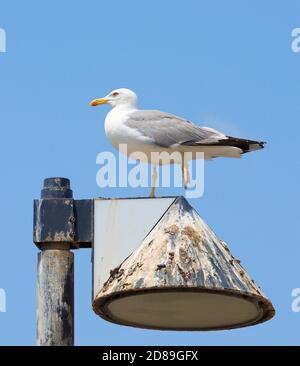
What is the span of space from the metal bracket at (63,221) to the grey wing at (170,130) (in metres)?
2.13

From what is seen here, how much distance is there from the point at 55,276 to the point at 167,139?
251 centimetres

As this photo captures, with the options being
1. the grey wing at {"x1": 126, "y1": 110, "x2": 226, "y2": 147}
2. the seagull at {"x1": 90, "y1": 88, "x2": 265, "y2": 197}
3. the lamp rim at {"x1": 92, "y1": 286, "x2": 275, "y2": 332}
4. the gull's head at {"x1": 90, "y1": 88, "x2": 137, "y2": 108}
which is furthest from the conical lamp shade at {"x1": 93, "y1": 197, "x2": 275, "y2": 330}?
the gull's head at {"x1": 90, "y1": 88, "x2": 137, "y2": 108}

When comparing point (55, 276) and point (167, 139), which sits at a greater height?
point (167, 139)

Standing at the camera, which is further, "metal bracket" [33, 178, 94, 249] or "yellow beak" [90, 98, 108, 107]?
"yellow beak" [90, 98, 108, 107]

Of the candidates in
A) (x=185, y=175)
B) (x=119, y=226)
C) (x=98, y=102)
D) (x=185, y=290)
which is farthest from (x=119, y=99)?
(x=185, y=290)

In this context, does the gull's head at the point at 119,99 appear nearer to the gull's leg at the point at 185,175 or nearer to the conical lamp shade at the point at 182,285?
the gull's leg at the point at 185,175

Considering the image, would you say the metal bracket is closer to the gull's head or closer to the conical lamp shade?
the conical lamp shade

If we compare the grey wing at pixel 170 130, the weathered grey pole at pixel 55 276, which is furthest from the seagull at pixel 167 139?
the weathered grey pole at pixel 55 276

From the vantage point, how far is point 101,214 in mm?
6352

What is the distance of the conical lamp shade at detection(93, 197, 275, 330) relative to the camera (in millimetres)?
5773

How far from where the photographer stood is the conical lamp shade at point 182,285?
5773 millimetres

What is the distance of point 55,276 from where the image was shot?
621 centimetres

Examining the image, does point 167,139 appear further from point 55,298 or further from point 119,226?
point 55,298
